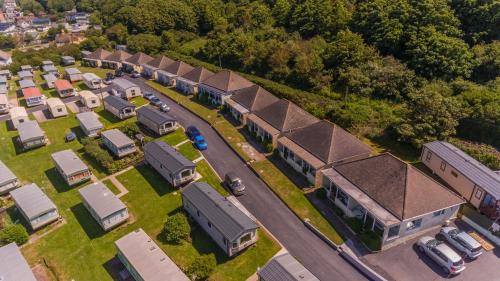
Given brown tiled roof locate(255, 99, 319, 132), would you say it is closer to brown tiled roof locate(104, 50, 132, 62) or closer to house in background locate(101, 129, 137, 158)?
house in background locate(101, 129, 137, 158)

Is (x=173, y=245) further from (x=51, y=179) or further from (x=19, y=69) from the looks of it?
(x=19, y=69)

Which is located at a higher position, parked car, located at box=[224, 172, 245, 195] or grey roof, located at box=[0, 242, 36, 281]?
parked car, located at box=[224, 172, 245, 195]

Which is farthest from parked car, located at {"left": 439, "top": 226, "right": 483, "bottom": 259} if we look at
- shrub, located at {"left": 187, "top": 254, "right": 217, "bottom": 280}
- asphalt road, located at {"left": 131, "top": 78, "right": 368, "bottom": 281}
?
shrub, located at {"left": 187, "top": 254, "right": 217, "bottom": 280}

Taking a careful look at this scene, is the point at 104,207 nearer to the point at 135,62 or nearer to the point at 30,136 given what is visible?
the point at 30,136

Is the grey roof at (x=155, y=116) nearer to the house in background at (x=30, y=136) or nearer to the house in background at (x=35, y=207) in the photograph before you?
the house in background at (x=30, y=136)

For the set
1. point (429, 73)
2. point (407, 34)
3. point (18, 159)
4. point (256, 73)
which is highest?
point (407, 34)

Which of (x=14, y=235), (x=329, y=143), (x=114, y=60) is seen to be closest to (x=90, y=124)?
(x=14, y=235)

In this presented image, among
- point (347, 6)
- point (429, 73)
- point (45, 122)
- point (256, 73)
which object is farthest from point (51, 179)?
point (347, 6)
